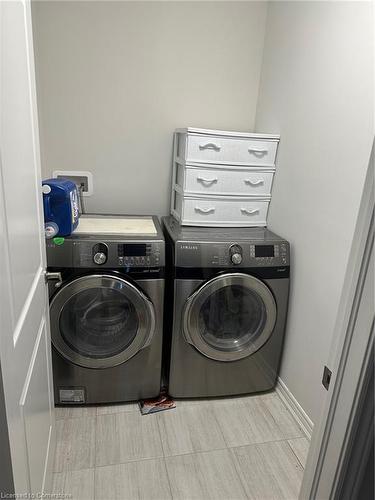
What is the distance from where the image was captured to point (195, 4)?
2.16 m

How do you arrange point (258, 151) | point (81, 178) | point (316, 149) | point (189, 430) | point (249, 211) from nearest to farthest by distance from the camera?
point (316, 149) → point (189, 430) → point (258, 151) → point (249, 211) → point (81, 178)

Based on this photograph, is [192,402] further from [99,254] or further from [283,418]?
[99,254]

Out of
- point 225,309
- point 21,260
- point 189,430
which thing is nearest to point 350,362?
point 21,260

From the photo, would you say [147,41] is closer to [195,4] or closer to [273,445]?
[195,4]

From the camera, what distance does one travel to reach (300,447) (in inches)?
70.7

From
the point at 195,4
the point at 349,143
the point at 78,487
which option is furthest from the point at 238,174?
the point at 78,487

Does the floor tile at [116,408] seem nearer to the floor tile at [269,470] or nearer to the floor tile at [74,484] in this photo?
the floor tile at [74,484]

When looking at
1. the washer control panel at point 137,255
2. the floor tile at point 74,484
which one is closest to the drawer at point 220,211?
the washer control panel at point 137,255

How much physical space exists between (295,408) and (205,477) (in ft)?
2.16

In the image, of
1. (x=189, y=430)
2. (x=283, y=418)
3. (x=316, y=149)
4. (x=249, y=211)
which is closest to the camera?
(x=316, y=149)

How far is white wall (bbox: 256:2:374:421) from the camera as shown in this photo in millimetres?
1493

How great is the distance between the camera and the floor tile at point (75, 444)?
1.62 meters

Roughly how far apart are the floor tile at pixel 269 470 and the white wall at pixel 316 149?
0.25 meters

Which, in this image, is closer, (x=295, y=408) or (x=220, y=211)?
(x=295, y=408)
